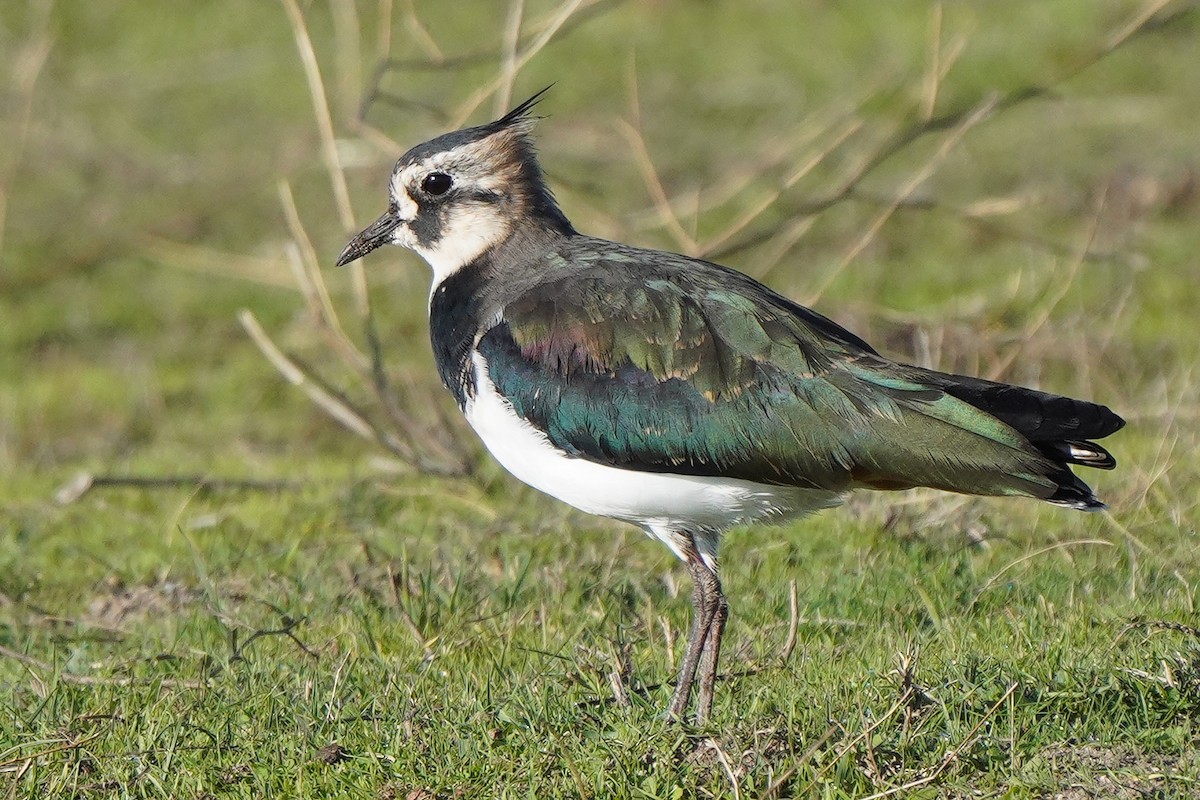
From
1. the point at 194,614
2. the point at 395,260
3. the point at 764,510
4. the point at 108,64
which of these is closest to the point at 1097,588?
the point at 764,510

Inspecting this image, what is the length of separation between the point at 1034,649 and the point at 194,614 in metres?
2.83

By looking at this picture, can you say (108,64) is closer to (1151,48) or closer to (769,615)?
(1151,48)

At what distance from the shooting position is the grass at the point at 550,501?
4363 mm

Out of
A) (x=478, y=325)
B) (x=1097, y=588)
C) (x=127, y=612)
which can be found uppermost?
(x=478, y=325)

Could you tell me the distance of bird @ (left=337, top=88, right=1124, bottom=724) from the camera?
15.2 feet

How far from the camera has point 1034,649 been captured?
4762mm

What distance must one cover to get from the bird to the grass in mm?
379

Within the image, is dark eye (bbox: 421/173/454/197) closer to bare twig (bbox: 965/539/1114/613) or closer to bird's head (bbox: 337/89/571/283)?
bird's head (bbox: 337/89/571/283)

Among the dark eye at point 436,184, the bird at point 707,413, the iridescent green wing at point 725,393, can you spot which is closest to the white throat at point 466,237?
the dark eye at point 436,184

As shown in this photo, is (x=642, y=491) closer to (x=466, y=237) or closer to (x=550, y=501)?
(x=466, y=237)

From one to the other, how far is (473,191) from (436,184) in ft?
0.51

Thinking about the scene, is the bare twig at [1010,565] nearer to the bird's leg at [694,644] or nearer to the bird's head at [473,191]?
the bird's leg at [694,644]

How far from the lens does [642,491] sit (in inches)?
191

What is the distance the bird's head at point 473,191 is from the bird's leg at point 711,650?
4.77ft
